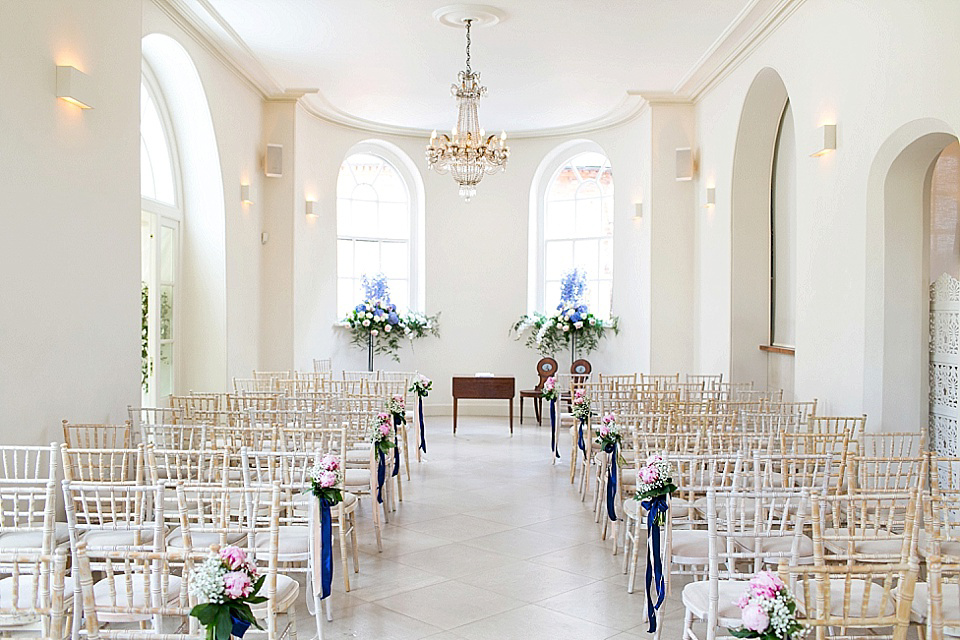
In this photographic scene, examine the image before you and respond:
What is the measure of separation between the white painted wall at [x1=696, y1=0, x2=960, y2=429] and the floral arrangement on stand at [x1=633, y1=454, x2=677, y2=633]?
275cm

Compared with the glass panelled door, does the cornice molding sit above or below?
above

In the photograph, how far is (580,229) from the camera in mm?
13578

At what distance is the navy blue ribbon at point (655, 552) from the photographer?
416cm

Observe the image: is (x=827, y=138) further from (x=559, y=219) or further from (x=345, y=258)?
(x=345, y=258)

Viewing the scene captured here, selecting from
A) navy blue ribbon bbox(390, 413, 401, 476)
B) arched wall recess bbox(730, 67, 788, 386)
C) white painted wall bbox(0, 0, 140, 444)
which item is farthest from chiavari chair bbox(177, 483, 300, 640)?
arched wall recess bbox(730, 67, 788, 386)

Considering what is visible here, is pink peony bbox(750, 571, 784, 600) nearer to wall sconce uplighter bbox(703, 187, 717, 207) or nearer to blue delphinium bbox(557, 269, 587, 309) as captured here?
wall sconce uplighter bbox(703, 187, 717, 207)

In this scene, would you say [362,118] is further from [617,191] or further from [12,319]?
[12,319]

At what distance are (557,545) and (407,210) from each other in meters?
8.48

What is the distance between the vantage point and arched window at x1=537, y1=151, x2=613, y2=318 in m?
13.3

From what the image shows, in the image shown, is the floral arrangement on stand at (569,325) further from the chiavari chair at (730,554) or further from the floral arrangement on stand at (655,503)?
the floral arrangement on stand at (655,503)

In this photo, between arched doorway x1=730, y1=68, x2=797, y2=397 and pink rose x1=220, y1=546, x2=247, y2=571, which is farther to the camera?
arched doorway x1=730, y1=68, x2=797, y2=397

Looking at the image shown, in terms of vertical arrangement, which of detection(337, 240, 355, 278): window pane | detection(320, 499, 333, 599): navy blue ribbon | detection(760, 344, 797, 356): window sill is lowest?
detection(320, 499, 333, 599): navy blue ribbon

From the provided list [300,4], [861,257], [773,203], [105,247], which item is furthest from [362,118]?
[861,257]

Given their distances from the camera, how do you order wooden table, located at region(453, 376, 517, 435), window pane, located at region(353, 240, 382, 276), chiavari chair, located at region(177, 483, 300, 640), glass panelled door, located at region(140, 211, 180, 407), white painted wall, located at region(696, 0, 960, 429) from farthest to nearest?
1. window pane, located at region(353, 240, 382, 276)
2. wooden table, located at region(453, 376, 517, 435)
3. glass panelled door, located at region(140, 211, 180, 407)
4. white painted wall, located at region(696, 0, 960, 429)
5. chiavari chair, located at region(177, 483, 300, 640)
